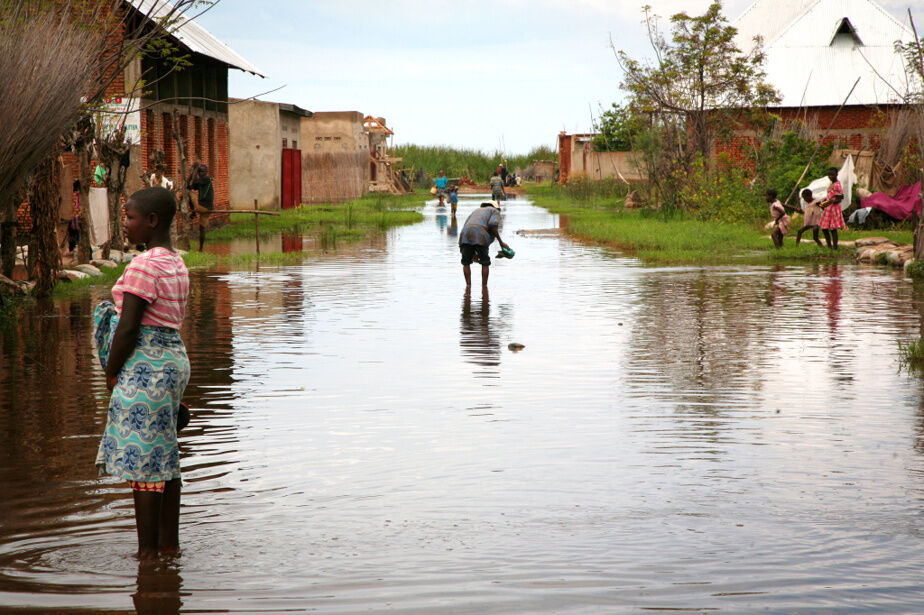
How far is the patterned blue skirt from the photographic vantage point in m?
4.49

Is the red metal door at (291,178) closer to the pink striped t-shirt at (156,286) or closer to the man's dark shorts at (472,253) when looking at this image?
the man's dark shorts at (472,253)

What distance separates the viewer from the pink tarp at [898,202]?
81.5ft

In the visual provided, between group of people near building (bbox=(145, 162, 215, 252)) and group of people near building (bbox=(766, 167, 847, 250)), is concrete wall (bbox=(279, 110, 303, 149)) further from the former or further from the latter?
group of people near building (bbox=(766, 167, 847, 250))

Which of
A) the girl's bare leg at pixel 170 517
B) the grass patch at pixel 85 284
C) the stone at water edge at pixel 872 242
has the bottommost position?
the girl's bare leg at pixel 170 517

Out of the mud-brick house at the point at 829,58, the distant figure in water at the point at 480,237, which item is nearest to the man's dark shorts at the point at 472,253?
the distant figure in water at the point at 480,237

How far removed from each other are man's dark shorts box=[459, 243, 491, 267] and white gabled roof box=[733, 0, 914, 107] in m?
23.7

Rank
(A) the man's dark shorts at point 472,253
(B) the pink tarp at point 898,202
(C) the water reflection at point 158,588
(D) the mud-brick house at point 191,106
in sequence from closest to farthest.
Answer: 1. (C) the water reflection at point 158,588
2. (A) the man's dark shorts at point 472,253
3. (D) the mud-brick house at point 191,106
4. (B) the pink tarp at point 898,202

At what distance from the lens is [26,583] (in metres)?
4.45

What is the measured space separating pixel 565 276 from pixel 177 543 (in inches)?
523

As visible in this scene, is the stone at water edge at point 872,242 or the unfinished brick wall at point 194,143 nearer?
the stone at water edge at point 872,242

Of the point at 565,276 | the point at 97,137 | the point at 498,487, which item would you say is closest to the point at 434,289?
the point at 565,276

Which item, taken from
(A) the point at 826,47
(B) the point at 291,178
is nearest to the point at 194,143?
(B) the point at 291,178

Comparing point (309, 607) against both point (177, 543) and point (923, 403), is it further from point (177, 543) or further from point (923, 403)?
point (923, 403)

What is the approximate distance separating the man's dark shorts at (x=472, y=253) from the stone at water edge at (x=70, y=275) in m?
5.65
